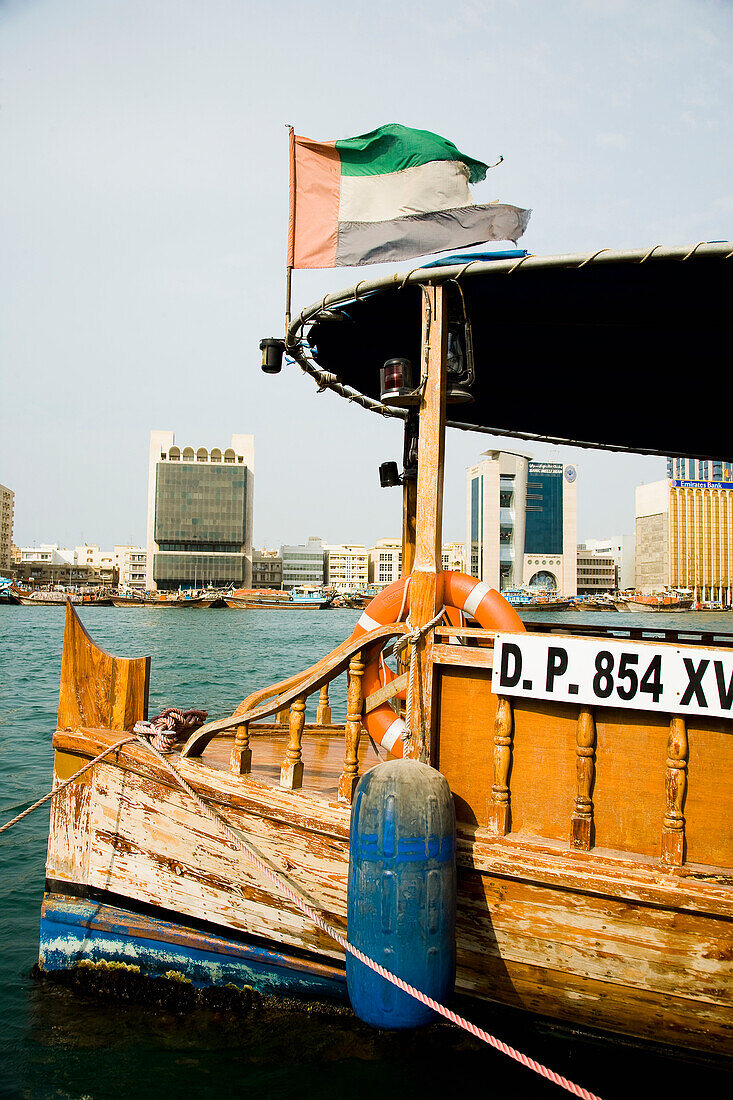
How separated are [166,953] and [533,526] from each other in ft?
400

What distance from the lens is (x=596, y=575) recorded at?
136 meters

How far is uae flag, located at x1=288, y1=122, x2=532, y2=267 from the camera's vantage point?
4.86 metres

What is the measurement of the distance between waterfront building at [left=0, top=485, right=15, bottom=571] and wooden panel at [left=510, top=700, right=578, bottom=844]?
138366 millimetres

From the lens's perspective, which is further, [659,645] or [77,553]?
[77,553]

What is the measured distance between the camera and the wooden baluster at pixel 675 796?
Answer: 10.5ft

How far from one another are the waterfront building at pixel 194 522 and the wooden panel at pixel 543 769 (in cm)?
10877

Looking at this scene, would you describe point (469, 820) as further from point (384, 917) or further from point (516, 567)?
point (516, 567)

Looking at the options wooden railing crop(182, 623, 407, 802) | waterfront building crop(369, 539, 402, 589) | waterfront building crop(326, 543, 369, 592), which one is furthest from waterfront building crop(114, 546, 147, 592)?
wooden railing crop(182, 623, 407, 802)

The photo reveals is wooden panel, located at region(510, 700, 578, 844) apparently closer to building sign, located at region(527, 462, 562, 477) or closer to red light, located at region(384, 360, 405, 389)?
red light, located at region(384, 360, 405, 389)

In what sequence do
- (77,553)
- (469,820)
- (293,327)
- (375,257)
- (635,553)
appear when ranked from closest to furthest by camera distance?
(469,820)
(375,257)
(293,327)
(635,553)
(77,553)

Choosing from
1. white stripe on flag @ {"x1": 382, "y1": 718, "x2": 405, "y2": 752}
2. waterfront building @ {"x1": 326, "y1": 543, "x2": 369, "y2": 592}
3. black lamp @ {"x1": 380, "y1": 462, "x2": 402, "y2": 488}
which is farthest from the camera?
waterfront building @ {"x1": 326, "y1": 543, "x2": 369, "y2": 592}

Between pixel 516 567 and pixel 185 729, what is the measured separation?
120047 millimetres

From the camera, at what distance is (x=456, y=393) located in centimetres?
510

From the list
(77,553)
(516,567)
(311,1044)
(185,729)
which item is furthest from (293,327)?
(77,553)
